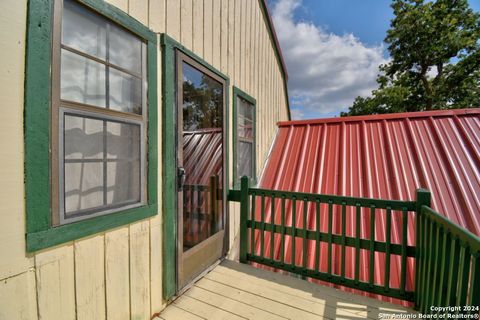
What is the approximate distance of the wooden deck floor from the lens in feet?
6.15

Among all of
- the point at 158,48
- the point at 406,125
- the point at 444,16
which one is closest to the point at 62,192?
the point at 158,48

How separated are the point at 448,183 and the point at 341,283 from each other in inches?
83.5

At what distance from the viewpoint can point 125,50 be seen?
5.22ft

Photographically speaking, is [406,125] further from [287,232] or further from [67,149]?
[67,149]

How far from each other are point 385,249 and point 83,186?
251 centimetres

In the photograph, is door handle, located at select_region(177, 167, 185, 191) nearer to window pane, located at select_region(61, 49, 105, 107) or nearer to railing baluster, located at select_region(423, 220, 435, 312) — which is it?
window pane, located at select_region(61, 49, 105, 107)

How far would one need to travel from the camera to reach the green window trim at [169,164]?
1870 mm

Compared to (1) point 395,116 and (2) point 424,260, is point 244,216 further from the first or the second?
(1) point 395,116

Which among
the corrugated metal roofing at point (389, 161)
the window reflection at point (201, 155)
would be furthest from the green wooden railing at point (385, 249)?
the window reflection at point (201, 155)

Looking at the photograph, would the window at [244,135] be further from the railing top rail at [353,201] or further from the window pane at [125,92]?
the window pane at [125,92]

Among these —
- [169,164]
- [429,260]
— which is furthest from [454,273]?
[169,164]

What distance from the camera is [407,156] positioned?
3.58m

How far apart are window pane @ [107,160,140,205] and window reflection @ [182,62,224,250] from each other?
55cm

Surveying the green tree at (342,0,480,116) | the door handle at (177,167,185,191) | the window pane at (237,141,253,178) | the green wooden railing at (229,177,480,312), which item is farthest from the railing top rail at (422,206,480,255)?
the green tree at (342,0,480,116)
